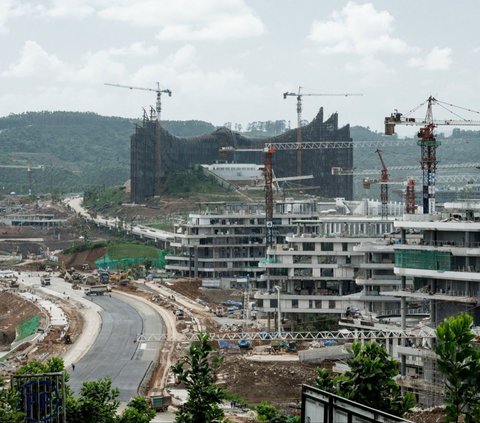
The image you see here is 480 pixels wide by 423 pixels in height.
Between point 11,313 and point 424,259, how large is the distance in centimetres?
6346

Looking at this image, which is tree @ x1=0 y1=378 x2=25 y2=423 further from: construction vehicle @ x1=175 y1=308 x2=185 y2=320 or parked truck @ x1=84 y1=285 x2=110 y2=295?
parked truck @ x1=84 y1=285 x2=110 y2=295

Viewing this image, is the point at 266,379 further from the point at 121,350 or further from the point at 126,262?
the point at 126,262

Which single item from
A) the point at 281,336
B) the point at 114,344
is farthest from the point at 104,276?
the point at 281,336

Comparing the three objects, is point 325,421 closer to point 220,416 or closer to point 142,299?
point 220,416

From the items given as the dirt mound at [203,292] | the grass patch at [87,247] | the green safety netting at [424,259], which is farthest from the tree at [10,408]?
the grass patch at [87,247]

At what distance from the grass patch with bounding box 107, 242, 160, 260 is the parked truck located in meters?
25.8

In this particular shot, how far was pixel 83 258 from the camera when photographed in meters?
145

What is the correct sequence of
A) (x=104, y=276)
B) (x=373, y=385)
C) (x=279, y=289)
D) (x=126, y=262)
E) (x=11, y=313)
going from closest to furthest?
(x=373, y=385) < (x=279, y=289) < (x=11, y=313) < (x=104, y=276) < (x=126, y=262)

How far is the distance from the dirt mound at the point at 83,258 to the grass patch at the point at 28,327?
4293 centimetres

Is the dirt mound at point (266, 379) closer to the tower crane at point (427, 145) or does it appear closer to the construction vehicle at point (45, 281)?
the tower crane at point (427, 145)

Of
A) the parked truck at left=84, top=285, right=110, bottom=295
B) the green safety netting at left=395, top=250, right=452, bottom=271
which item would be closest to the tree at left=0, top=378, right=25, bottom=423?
the green safety netting at left=395, top=250, right=452, bottom=271

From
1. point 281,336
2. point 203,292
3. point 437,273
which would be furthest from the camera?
point 203,292

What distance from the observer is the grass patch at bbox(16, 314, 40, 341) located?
9106cm

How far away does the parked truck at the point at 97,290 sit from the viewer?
111688 mm
